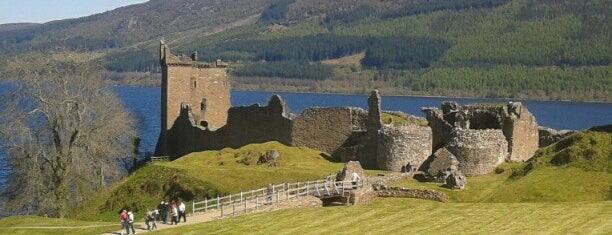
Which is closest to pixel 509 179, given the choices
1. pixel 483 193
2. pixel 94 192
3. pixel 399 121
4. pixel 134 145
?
pixel 483 193

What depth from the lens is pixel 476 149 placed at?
54.2 m

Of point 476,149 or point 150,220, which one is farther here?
point 476,149

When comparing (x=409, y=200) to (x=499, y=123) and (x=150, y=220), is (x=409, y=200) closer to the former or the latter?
(x=150, y=220)

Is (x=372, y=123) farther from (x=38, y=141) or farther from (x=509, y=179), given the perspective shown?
(x=38, y=141)

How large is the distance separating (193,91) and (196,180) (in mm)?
27460

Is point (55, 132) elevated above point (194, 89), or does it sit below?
below

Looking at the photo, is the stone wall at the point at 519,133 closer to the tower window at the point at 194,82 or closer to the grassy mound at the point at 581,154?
the grassy mound at the point at 581,154

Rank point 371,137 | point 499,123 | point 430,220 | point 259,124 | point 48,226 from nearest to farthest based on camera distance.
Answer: point 430,220, point 48,226, point 499,123, point 371,137, point 259,124

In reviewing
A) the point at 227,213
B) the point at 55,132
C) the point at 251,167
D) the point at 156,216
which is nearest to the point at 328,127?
the point at 251,167

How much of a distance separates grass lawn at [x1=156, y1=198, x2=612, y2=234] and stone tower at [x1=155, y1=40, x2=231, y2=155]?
42287 mm

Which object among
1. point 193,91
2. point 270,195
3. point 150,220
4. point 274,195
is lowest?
point 150,220

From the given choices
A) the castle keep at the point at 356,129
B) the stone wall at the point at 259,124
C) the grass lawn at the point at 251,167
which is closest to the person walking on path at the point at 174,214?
the grass lawn at the point at 251,167

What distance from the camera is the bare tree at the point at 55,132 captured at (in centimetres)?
5497

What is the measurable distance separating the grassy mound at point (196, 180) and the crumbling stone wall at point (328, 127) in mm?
3066
